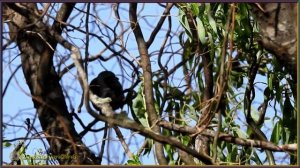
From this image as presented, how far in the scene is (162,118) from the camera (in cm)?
199

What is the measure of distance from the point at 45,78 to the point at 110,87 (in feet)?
0.71

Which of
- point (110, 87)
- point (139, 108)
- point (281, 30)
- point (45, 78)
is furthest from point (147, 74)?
point (281, 30)

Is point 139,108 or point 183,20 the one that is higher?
point 183,20

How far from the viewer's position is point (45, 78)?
7.89 ft

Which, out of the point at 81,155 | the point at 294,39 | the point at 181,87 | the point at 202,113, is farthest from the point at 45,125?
the point at 294,39

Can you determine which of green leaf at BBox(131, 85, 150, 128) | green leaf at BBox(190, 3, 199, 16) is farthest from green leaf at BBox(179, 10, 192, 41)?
green leaf at BBox(131, 85, 150, 128)

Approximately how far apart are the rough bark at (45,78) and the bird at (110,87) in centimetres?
13

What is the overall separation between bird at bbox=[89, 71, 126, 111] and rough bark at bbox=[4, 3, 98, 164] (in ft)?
0.42

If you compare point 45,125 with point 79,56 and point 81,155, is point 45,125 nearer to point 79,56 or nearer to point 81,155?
point 81,155

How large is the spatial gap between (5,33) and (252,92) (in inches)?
30.7

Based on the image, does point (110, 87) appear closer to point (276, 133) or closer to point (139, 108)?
point (139, 108)

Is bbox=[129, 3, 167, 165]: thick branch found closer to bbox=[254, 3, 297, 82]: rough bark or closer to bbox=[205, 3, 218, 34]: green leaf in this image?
bbox=[205, 3, 218, 34]: green leaf

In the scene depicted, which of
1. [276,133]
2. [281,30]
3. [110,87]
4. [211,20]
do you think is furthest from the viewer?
[110,87]

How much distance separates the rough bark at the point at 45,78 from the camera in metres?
2.31
